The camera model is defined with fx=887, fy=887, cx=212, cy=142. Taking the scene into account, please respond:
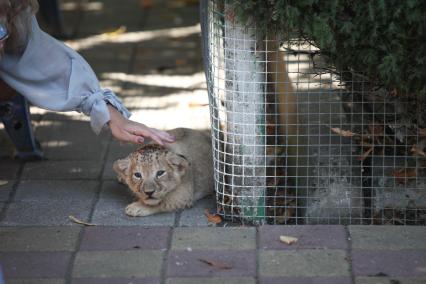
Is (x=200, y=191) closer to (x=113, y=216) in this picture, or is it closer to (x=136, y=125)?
(x=113, y=216)

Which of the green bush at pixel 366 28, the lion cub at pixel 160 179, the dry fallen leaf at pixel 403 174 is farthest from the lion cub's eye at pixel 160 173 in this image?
the dry fallen leaf at pixel 403 174

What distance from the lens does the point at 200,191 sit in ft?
17.6

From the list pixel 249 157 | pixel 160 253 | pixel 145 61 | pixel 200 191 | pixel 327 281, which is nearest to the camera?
pixel 327 281

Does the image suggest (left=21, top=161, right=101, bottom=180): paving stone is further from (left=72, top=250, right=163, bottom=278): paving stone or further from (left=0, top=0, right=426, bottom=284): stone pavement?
(left=72, top=250, right=163, bottom=278): paving stone

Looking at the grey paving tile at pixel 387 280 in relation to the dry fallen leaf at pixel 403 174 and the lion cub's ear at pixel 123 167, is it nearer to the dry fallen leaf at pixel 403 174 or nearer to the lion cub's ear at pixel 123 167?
the dry fallen leaf at pixel 403 174

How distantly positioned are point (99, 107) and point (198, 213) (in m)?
0.96

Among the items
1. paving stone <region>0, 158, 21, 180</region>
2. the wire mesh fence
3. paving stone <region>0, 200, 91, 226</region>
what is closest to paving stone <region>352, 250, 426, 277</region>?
the wire mesh fence

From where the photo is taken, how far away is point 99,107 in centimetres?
461

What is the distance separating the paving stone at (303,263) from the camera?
14.5 ft

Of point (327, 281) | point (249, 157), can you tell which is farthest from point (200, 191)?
point (327, 281)

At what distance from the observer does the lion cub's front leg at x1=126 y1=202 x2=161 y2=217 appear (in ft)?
16.8

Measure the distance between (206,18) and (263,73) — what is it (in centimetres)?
48

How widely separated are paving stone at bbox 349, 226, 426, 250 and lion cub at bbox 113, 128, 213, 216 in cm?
100

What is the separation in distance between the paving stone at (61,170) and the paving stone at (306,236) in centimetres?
138
